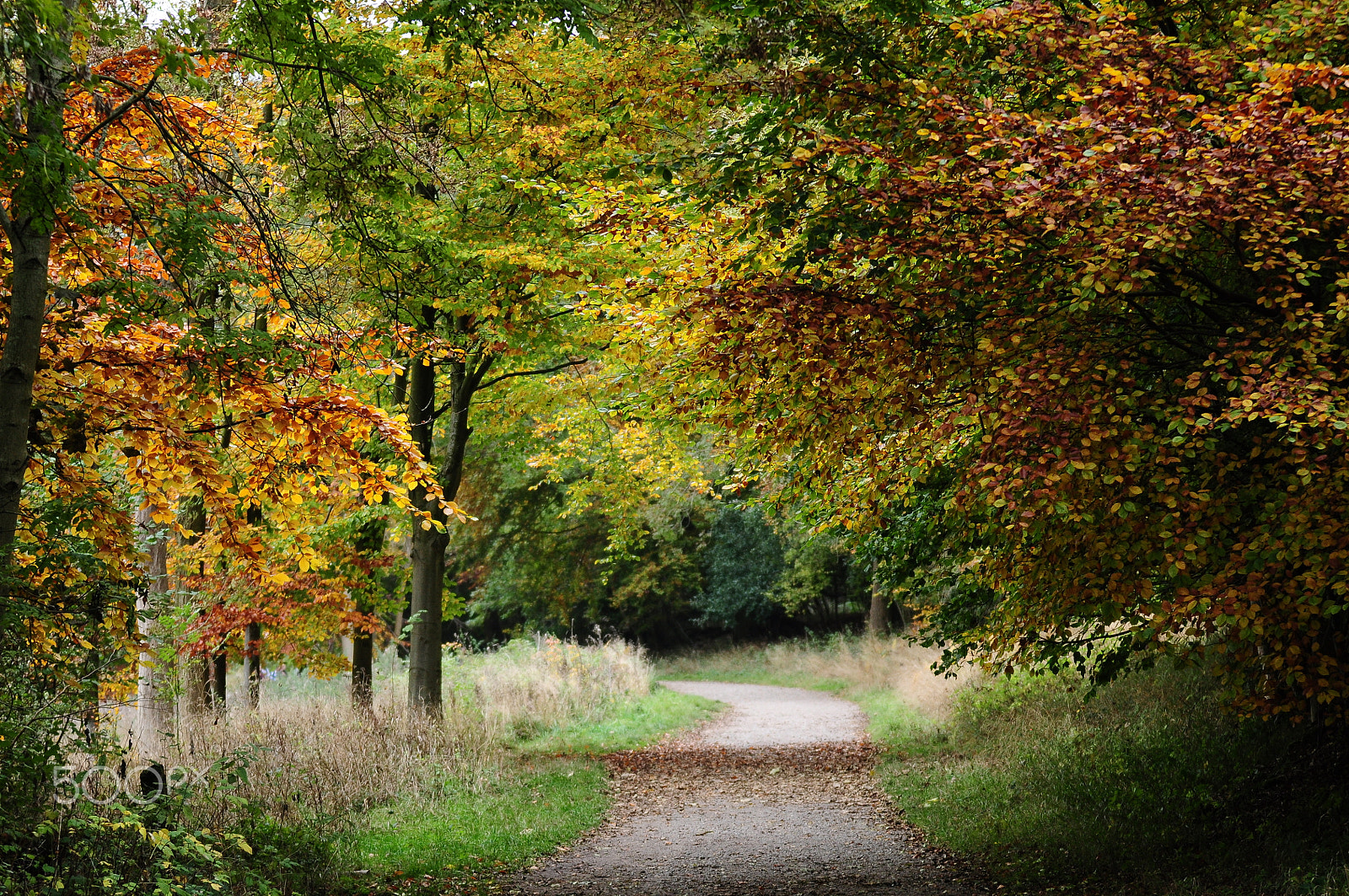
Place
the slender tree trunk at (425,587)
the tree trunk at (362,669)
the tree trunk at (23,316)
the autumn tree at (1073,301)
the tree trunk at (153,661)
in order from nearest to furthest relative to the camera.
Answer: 1. the autumn tree at (1073,301)
2. the tree trunk at (23,316)
3. the tree trunk at (153,661)
4. the slender tree trunk at (425,587)
5. the tree trunk at (362,669)

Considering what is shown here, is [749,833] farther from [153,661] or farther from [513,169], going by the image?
[513,169]

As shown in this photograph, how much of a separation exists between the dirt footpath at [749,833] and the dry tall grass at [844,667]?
5.82ft

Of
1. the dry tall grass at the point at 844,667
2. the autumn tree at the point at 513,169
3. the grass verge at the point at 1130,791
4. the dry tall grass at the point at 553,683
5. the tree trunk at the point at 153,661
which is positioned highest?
the autumn tree at the point at 513,169

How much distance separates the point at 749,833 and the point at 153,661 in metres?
5.58

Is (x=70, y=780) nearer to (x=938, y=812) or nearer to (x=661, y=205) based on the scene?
(x=661, y=205)

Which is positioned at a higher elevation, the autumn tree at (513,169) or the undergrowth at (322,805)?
the autumn tree at (513,169)

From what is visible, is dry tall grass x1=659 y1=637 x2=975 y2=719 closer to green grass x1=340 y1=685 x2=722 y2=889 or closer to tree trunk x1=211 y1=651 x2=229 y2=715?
green grass x1=340 y1=685 x2=722 y2=889

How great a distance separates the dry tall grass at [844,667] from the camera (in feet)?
55.4

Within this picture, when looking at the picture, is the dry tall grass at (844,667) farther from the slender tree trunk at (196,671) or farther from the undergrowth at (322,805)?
the slender tree trunk at (196,671)

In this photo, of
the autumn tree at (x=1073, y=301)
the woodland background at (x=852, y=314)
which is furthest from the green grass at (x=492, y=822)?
the autumn tree at (x=1073, y=301)

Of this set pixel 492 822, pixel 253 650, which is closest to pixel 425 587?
pixel 253 650

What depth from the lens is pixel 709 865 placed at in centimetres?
839

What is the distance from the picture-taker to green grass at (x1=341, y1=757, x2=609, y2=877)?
7977 mm

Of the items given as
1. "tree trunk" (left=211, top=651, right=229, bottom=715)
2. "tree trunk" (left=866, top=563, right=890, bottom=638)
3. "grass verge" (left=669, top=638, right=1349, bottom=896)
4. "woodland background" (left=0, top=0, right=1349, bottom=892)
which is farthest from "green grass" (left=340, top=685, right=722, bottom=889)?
"tree trunk" (left=866, top=563, right=890, bottom=638)
